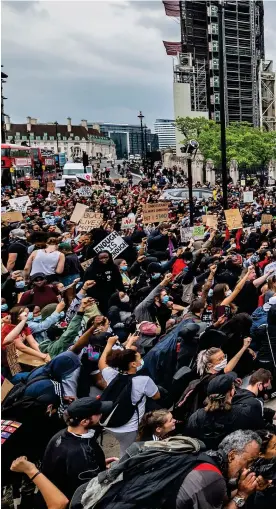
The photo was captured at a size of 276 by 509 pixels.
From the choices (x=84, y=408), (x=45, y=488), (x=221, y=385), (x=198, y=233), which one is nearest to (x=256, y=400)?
(x=221, y=385)

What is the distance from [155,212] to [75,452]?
982cm

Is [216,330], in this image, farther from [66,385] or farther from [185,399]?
[66,385]

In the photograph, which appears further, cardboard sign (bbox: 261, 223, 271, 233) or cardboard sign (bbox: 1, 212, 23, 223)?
cardboard sign (bbox: 1, 212, 23, 223)

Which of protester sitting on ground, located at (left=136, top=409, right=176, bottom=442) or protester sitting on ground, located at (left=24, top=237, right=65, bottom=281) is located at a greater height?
protester sitting on ground, located at (left=24, top=237, right=65, bottom=281)

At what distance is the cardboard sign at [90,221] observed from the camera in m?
11.0

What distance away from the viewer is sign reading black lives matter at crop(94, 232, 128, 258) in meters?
8.38

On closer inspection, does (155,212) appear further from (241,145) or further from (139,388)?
(241,145)

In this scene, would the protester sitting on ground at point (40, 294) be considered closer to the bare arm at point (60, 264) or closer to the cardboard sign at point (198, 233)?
the bare arm at point (60, 264)

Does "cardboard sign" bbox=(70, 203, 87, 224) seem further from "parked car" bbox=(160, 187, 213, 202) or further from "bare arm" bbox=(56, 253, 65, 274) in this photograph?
"parked car" bbox=(160, 187, 213, 202)

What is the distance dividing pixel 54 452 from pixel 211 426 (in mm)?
1088

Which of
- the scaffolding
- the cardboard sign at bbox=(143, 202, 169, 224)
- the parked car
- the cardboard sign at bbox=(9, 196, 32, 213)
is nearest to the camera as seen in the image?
the cardboard sign at bbox=(143, 202, 169, 224)

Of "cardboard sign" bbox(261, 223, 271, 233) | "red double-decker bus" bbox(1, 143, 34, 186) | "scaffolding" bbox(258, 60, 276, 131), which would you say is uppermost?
"scaffolding" bbox(258, 60, 276, 131)

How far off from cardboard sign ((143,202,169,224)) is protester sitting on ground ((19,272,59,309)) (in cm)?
600

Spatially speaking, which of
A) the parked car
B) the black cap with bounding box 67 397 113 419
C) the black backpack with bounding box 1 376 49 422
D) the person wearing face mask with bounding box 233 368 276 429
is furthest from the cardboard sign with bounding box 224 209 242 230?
the parked car
